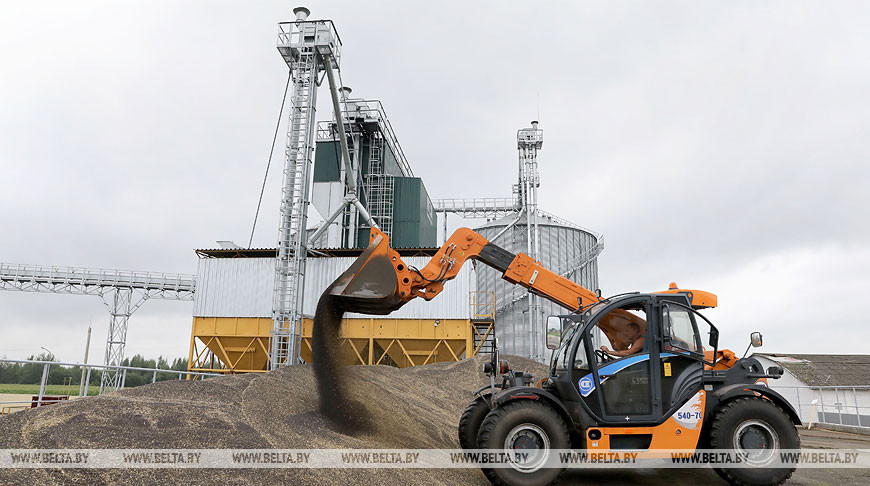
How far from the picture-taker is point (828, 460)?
9.45m

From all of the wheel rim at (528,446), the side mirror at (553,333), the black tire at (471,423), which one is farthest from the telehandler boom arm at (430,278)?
the wheel rim at (528,446)

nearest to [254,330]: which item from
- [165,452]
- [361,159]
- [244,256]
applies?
[244,256]

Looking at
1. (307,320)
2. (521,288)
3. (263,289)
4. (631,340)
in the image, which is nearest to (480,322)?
(521,288)

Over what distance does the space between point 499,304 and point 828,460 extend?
20938 mm

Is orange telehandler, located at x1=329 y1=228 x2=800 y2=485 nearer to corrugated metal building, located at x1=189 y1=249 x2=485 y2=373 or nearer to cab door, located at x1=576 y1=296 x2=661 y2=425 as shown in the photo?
cab door, located at x1=576 y1=296 x2=661 y2=425

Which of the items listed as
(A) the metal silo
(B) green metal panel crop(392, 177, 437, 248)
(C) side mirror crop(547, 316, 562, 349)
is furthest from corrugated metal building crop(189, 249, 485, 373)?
(C) side mirror crop(547, 316, 562, 349)

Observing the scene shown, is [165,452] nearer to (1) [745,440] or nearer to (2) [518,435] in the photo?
(2) [518,435]

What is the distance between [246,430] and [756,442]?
262 inches

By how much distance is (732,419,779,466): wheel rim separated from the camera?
720cm

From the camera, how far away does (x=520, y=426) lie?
23.7 ft

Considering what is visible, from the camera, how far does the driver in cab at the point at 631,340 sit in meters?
7.88

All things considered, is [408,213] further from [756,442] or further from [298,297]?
[756,442]

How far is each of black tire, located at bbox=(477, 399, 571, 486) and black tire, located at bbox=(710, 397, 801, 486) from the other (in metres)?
1.99

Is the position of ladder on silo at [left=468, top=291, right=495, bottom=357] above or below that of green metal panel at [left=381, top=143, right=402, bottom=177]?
below
